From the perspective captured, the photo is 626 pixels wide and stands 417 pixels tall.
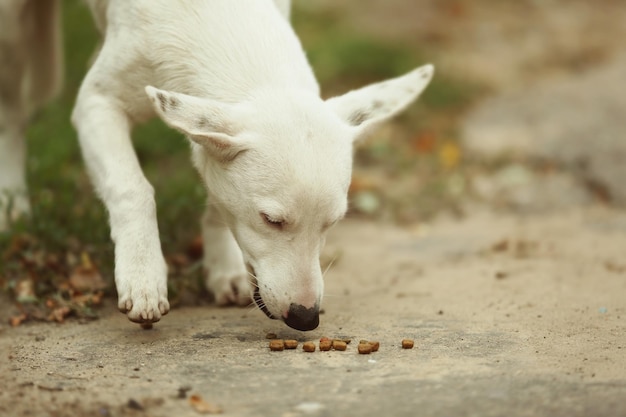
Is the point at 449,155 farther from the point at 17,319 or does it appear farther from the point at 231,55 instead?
the point at 17,319

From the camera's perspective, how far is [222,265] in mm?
4746

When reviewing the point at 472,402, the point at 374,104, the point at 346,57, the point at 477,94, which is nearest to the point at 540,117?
the point at 477,94

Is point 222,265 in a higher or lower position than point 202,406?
higher

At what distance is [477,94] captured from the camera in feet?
29.2

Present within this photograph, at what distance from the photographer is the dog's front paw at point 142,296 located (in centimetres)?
376

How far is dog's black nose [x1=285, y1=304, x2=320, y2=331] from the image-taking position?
3.68 metres

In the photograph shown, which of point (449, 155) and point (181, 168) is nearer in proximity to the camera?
point (181, 168)

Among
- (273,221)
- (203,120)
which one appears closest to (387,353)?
(273,221)

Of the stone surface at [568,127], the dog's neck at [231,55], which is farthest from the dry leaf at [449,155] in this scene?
the dog's neck at [231,55]

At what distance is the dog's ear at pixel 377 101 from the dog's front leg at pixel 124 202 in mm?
981

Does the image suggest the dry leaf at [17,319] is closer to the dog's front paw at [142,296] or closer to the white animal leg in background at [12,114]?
the dog's front paw at [142,296]

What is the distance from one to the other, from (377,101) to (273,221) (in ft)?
3.00

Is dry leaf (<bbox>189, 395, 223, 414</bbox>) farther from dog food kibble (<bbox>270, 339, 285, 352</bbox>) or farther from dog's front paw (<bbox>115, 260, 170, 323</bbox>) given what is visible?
dog's front paw (<bbox>115, 260, 170, 323</bbox>)

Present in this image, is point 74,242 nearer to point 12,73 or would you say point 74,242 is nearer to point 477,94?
point 12,73
